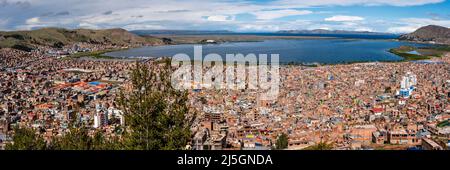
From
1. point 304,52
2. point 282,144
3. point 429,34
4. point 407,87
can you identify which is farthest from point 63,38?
point 429,34

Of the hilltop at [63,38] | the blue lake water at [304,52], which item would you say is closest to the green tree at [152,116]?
the blue lake water at [304,52]

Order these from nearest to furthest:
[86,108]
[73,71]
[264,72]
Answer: [86,108] → [264,72] → [73,71]

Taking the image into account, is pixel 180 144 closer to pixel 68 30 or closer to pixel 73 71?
pixel 73 71

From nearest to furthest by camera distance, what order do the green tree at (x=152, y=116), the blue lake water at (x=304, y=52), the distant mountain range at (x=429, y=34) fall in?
the green tree at (x=152, y=116) → the blue lake water at (x=304, y=52) → the distant mountain range at (x=429, y=34)

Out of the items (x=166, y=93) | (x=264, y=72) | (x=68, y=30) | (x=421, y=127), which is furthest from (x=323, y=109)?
(x=68, y=30)

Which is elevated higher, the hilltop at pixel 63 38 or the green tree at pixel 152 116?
the hilltop at pixel 63 38

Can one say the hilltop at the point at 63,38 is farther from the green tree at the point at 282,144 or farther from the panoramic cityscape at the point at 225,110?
the green tree at the point at 282,144

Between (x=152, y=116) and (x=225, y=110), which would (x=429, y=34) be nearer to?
(x=225, y=110)
